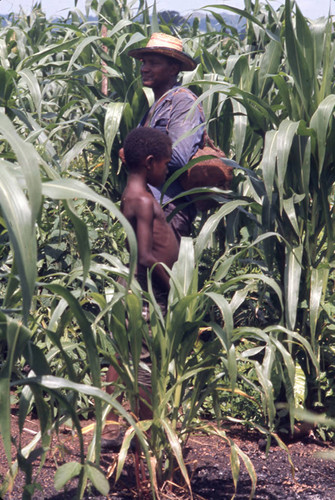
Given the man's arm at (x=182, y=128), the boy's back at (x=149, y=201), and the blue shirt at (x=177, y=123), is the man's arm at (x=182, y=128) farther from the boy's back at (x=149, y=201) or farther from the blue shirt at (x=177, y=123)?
the boy's back at (x=149, y=201)

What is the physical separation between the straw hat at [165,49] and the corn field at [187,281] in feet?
0.34

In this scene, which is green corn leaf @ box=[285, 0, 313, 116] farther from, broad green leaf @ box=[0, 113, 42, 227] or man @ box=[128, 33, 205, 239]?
broad green leaf @ box=[0, 113, 42, 227]

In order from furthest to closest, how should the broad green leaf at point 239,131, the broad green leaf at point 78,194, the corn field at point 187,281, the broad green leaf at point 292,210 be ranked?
the broad green leaf at point 239,131 → the broad green leaf at point 292,210 → the corn field at point 187,281 → the broad green leaf at point 78,194

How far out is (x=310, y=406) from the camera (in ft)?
9.08

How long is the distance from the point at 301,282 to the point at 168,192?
2.12 ft

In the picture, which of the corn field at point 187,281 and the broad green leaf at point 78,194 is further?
the corn field at point 187,281

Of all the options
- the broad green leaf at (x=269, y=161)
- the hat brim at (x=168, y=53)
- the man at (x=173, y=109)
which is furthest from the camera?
the hat brim at (x=168, y=53)

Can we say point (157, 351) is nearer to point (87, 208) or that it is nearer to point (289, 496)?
point (289, 496)

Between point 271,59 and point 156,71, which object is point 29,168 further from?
point 156,71

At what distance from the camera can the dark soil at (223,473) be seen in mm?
2184

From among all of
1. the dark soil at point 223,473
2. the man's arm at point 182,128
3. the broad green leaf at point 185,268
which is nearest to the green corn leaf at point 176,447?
the dark soil at point 223,473

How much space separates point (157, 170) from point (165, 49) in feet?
2.54

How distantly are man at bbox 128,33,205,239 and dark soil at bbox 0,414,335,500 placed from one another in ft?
2.81

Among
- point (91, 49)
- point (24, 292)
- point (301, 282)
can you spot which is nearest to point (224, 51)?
point (91, 49)
